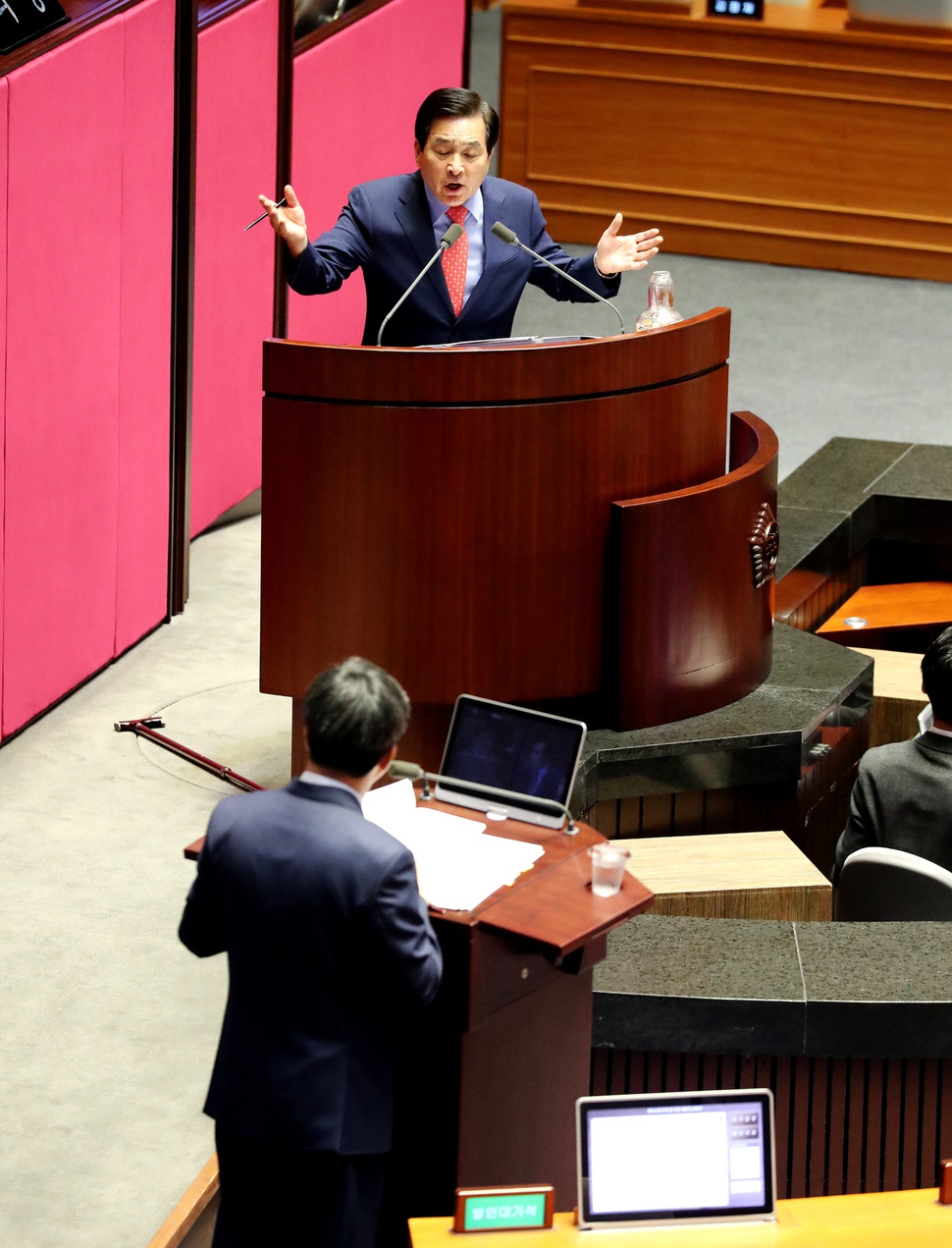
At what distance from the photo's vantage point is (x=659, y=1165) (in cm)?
241

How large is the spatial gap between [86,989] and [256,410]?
3013 millimetres

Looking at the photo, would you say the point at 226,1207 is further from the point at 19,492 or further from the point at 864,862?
the point at 19,492

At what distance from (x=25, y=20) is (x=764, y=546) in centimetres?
215

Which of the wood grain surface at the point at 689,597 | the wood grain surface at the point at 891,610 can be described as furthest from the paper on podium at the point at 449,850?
the wood grain surface at the point at 891,610

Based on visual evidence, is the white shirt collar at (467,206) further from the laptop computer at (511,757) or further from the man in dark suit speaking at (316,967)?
the man in dark suit speaking at (316,967)

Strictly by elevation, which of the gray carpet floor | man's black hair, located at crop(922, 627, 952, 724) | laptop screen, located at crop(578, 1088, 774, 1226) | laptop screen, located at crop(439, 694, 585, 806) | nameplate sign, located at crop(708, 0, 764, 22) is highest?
nameplate sign, located at crop(708, 0, 764, 22)

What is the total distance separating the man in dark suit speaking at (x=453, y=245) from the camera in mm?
4039

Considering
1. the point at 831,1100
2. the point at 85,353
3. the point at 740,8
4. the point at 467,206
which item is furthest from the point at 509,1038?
the point at 740,8

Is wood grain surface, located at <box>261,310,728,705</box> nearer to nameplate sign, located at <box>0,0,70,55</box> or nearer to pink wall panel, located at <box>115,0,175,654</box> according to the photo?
nameplate sign, located at <box>0,0,70,55</box>

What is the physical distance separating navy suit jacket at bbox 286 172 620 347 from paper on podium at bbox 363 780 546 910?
1680 millimetres

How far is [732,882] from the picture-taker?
3705 mm

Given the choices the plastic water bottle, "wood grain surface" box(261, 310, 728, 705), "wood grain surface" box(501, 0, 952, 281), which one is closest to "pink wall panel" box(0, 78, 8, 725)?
"wood grain surface" box(261, 310, 728, 705)

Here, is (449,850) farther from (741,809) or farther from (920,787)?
(741,809)

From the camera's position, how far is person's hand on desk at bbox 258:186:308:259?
3.74m
